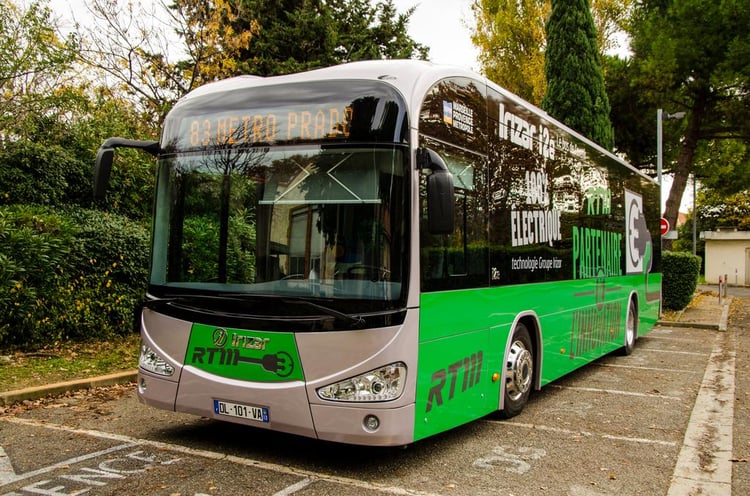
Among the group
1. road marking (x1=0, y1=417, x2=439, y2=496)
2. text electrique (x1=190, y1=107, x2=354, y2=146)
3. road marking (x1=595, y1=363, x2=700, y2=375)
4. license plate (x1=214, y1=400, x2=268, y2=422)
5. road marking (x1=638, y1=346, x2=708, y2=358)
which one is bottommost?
road marking (x1=0, y1=417, x2=439, y2=496)

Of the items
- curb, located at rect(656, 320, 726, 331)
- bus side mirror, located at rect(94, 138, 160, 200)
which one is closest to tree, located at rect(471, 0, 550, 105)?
Result: curb, located at rect(656, 320, 726, 331)

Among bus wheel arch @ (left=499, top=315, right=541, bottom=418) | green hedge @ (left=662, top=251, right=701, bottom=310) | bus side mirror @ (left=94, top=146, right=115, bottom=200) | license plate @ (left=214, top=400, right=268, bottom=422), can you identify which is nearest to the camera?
license plate @ (left=214, top=400, right=268, bottom=422)

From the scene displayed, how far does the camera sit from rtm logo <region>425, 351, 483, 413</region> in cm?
514

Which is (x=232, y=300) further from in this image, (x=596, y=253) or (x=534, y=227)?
(x=596, y=253)

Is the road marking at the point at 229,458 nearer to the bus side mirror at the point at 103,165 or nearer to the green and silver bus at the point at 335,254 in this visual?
the green and silver bus at the point at 335,254

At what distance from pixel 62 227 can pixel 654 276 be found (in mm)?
10749

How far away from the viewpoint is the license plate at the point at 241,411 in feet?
16.1

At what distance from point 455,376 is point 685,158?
2299cm

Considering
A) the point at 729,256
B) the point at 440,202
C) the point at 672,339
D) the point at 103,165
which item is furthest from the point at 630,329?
the point at 729,256

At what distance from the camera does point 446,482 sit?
16.0 feet

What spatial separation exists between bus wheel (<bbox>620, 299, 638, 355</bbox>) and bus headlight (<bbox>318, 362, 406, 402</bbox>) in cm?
777

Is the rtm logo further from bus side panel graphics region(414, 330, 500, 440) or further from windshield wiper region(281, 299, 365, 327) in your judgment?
windshield wiper region(281, 299, 365, 327)

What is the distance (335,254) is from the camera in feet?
15.8

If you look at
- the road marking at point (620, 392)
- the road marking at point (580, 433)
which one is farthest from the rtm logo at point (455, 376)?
the road marking at point (620, 392)
